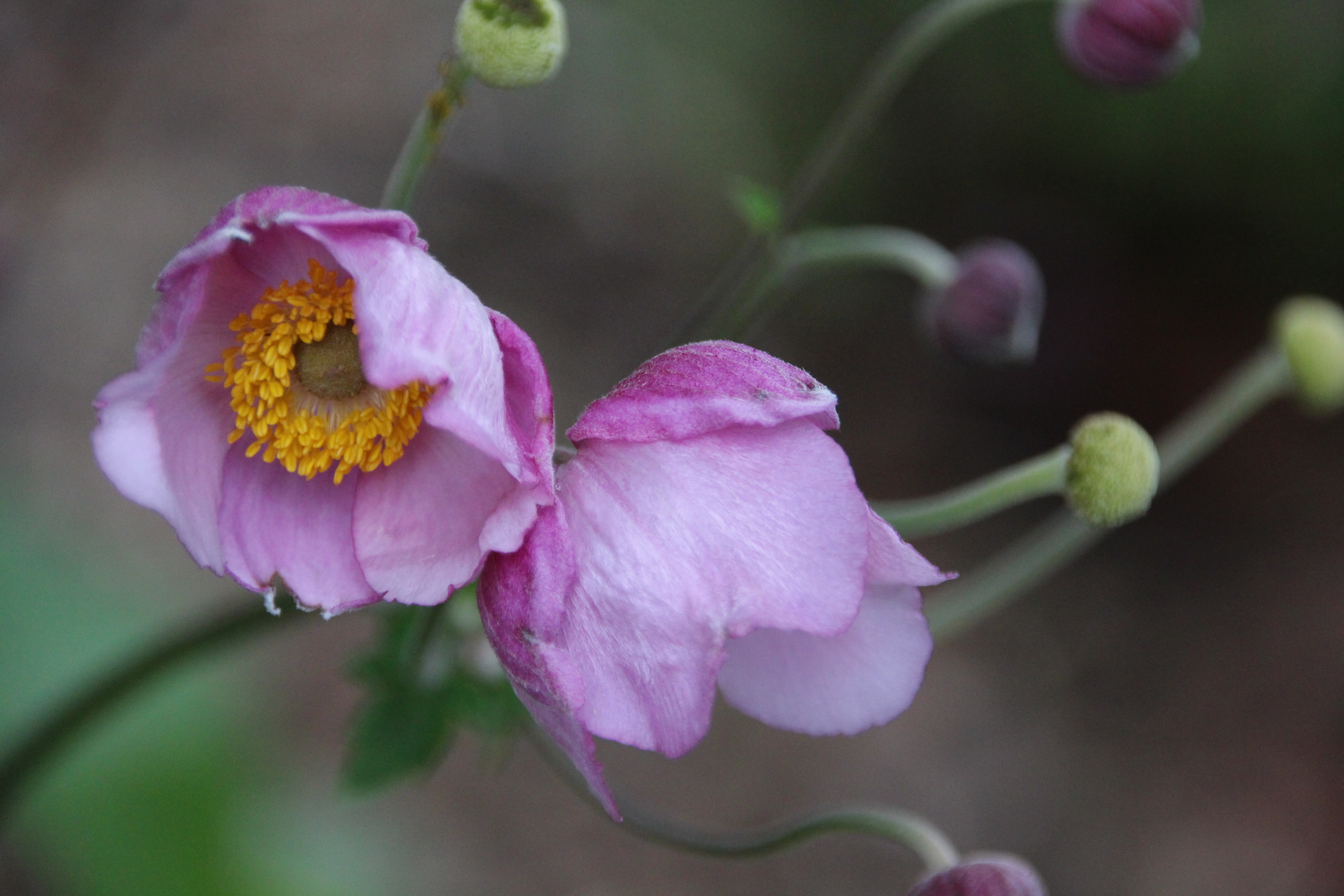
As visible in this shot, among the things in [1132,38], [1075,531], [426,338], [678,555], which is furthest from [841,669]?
[1132,38]

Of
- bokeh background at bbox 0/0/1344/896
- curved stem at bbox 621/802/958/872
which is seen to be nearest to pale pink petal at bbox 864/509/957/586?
curved stem at bbox 621/802/958/872

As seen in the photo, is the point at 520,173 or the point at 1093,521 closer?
the point at 1093,521

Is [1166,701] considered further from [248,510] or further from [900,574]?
[248,510]

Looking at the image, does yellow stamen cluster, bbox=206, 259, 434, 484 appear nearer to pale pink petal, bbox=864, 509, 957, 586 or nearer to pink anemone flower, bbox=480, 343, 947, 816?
pink anemone flower, bbox=480, 343, 947, 816

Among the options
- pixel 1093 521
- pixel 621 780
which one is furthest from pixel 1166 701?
pixel 1093 521

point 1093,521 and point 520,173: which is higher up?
point 1093,521
